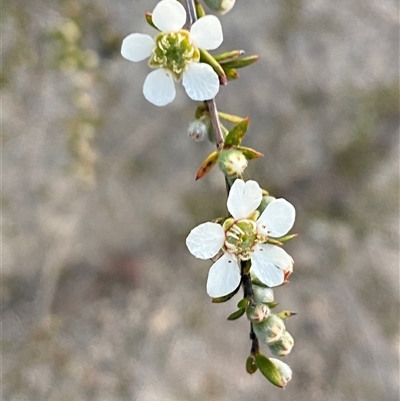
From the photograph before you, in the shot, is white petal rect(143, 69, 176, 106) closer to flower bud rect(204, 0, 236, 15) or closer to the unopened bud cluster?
flower bud rect(204, 0, 236, 15)

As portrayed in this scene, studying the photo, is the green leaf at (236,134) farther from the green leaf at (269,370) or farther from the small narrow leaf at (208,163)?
the green leaf at (269,370)

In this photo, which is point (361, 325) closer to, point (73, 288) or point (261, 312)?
point (73, 288)

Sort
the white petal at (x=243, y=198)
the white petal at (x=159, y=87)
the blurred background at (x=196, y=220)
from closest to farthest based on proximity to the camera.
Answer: the white petal at (x=243, y=198) < the white petal at (x=159, y=87) < the blurred background at (x=196, y=220)

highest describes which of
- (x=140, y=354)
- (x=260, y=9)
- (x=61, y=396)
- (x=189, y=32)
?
(x=260, y=9)

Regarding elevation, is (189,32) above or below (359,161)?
above

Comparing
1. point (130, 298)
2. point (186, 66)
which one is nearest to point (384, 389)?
point (130, 298)

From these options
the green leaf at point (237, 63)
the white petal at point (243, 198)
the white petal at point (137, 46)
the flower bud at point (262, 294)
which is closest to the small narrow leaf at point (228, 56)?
the green leaf at point (237, 63)

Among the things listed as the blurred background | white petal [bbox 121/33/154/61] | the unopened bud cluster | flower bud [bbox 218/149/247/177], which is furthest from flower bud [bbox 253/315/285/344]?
the blurred background
